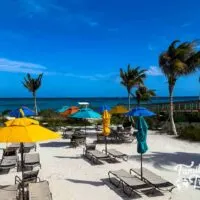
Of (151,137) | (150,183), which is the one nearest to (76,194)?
(150,183)

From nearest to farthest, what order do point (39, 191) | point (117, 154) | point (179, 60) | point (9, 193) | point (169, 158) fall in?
point (9, 193), point (39, 191), point (117, 154), point (169, 158), point (179, 60)

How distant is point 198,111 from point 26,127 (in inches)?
754

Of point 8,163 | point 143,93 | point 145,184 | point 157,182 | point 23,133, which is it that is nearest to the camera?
point 23,133

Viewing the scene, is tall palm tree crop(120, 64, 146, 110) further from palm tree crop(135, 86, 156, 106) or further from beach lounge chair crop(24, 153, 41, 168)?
beach lounge chair crop(24, 153, 41, 168)

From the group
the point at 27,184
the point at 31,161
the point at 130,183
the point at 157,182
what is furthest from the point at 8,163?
the point at 157,182

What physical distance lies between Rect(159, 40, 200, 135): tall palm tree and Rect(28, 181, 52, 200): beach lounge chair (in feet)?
46.1

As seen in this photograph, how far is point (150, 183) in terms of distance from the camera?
9477 mm

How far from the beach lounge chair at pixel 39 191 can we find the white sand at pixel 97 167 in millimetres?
651

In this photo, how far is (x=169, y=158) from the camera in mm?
14492

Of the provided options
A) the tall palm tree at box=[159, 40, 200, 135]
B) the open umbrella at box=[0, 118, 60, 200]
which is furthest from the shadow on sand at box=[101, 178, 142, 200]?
the tall palm tree at box=[159, 40, 200, 135]

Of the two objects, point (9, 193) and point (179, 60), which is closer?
point (9, 193)

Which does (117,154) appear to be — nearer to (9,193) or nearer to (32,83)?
(9,193)

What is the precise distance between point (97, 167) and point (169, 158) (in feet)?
12.3

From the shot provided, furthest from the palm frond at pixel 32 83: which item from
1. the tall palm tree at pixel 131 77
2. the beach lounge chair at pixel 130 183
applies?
the beach lounge chair at pixel 130 183
